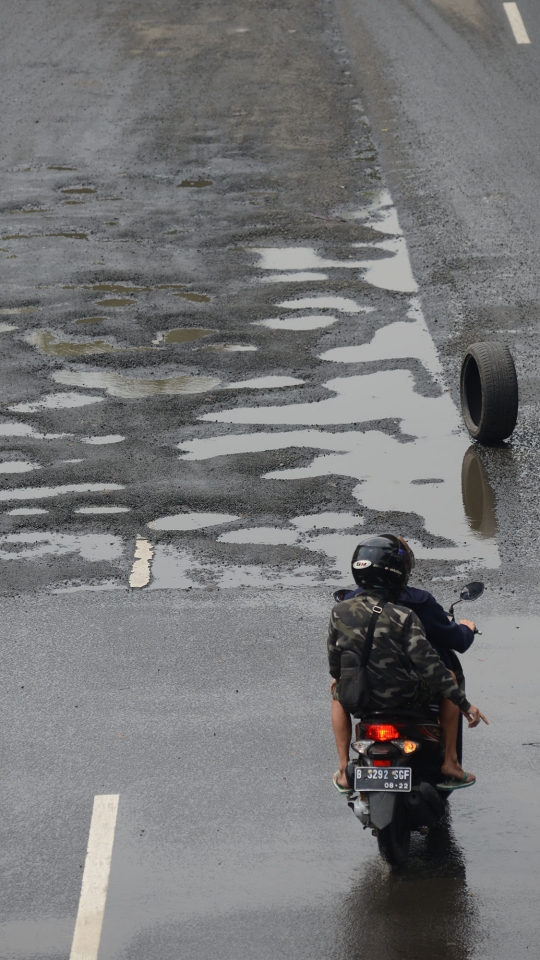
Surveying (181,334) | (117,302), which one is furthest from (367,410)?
(117,302)

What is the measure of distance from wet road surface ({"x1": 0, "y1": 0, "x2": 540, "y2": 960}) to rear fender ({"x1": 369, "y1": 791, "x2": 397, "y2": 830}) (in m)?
0.46

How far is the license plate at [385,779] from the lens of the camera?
19.5 feet

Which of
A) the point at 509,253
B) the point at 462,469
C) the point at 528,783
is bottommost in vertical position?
the point at 509,253

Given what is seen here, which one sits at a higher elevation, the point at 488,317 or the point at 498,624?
the point at 498,624

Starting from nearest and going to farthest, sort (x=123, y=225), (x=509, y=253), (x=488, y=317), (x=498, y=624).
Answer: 1. (x=498, y=624)
2. (x=488, y=317)
3. (x=509, y=253)
4. (x=123, y=225)

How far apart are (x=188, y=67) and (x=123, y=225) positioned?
868cm

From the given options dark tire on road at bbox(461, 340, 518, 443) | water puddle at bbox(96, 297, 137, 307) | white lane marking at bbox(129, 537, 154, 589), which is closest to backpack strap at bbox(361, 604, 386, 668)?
white lane marking at bbox(129, 537, 154, 589)

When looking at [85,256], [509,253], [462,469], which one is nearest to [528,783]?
[462,469]

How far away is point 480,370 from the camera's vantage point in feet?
39.6

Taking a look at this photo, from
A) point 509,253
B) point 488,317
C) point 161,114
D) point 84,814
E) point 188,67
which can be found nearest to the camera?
point 84,814

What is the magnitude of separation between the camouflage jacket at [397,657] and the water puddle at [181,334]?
9257 millimetres

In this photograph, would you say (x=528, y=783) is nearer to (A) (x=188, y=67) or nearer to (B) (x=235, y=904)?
(B) (x=235, y=904)

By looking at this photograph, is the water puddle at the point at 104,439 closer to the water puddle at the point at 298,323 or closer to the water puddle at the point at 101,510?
the water puddle at the point at 101,510

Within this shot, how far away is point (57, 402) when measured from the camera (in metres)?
13.4
